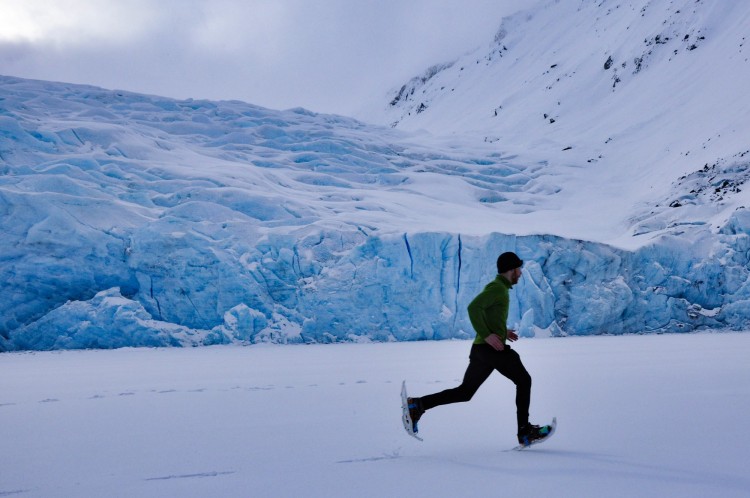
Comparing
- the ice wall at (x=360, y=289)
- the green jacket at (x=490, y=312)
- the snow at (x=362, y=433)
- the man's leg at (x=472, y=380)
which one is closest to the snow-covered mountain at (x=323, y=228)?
the ice wall at (x=360, y=289)

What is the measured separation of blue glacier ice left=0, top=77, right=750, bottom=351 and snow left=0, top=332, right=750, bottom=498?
4554mm

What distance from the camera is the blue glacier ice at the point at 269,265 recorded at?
11.4 m

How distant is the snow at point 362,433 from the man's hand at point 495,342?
1.65ft

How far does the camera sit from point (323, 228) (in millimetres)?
12930

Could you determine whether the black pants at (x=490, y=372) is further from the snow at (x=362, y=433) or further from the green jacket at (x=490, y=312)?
the snow at (x=362, y=433)

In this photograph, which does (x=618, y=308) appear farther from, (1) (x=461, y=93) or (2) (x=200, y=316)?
(1) (x=461, y=93)

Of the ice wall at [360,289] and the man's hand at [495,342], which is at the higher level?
the ice wall at [360,289]

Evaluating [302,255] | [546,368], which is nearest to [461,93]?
[302,255]

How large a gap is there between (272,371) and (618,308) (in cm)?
868

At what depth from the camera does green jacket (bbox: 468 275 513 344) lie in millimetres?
3203

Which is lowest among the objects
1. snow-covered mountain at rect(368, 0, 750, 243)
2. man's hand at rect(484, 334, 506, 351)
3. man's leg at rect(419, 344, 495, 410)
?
man's leg at rect(419, 344, 495, 410)

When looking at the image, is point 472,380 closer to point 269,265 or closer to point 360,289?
point 360,289

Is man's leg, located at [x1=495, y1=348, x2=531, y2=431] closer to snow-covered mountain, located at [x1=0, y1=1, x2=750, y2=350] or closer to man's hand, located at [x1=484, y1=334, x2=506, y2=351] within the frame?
man's hand, located at [x1=484, y1=334, x2=506, y2=351]

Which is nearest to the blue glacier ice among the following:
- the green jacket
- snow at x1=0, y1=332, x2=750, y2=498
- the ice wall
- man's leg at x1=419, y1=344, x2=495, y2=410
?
the ice wall
